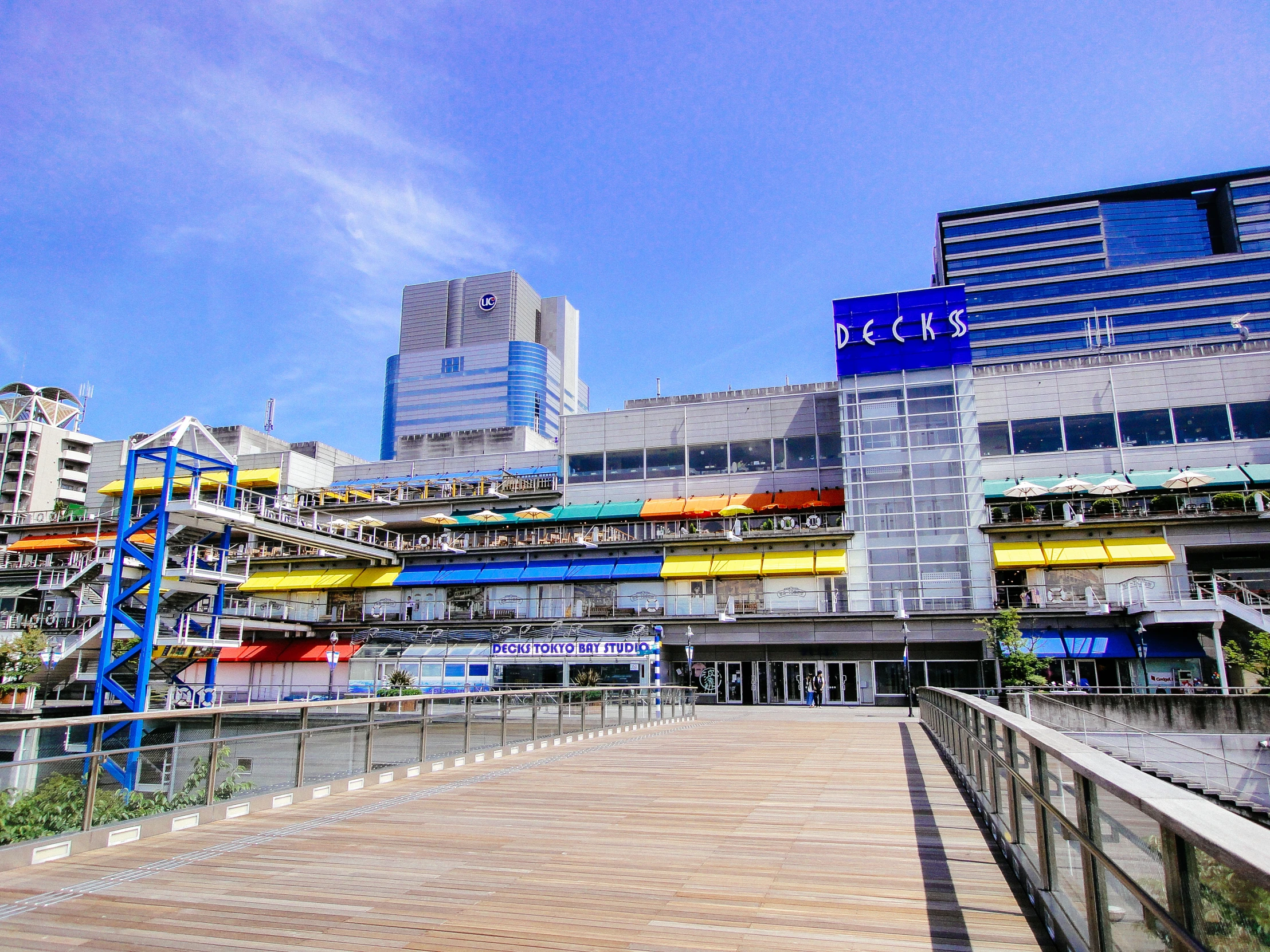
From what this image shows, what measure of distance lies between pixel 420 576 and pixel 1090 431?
35739mm

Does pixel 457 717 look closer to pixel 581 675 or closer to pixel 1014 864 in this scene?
pixel 1014 864

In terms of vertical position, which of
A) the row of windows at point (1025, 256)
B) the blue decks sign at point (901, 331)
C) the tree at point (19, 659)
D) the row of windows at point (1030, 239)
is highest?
the row of windows at point (1030, 239)

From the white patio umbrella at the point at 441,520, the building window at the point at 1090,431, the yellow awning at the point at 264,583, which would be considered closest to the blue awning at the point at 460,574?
the white patio umbrella at the point at 441,520

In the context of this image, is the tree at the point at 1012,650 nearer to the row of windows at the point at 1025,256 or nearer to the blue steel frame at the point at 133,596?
the blue steel frame at the point at 133,596

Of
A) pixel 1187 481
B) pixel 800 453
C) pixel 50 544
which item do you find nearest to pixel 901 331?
pixel 800 453

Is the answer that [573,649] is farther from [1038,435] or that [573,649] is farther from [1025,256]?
[1025,256]

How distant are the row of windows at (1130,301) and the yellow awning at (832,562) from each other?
73.1m

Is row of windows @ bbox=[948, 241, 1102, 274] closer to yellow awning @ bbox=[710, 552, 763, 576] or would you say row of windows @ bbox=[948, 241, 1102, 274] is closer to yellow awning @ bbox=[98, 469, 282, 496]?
yellow awning @ bbox=[710, 552, 763, 576]

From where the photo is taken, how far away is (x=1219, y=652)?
111 ft

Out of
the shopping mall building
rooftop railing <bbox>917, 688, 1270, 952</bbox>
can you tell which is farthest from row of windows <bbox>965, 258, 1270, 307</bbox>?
rooftop railing <bbox>917, 688, 1270, 952</bbox>

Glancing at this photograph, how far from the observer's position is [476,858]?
6969mm

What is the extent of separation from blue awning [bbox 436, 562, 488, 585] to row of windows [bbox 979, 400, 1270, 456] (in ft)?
89.9

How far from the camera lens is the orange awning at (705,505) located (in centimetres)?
4497

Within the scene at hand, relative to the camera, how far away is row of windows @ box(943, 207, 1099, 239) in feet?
345
